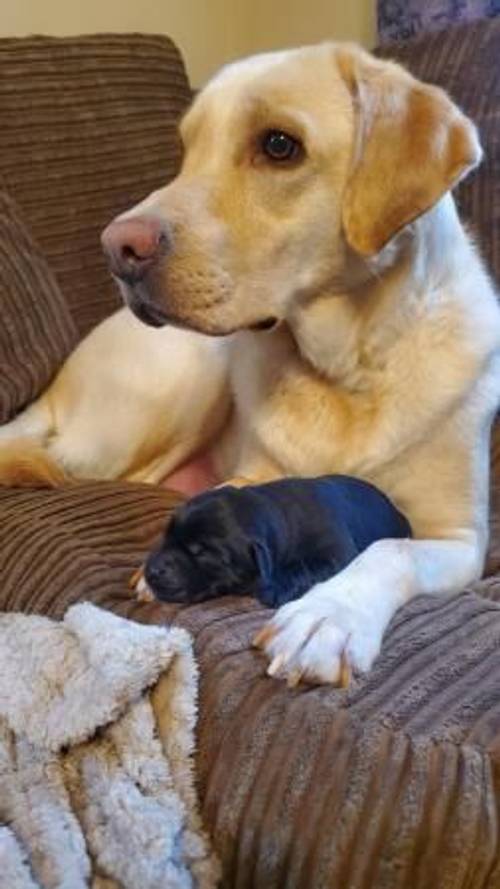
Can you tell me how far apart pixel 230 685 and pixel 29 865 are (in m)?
0.21

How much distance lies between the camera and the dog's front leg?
1.00 m

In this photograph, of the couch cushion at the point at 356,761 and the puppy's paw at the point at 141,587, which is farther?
the puppy's paw at the point at 141,587

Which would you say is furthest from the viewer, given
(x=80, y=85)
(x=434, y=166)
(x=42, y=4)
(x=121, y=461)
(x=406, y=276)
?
(x=42, y=4)

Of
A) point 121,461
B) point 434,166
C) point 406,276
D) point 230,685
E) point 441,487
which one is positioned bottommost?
point 121,461

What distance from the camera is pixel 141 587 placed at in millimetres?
1164

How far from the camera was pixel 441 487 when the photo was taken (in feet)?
4.88

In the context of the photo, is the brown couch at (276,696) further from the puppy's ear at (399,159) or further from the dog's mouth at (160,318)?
the puppy's ear at (399,159)

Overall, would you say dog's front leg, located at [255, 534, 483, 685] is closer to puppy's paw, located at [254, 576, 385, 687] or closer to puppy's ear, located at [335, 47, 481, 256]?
puppy's paw, located at [254, 576, 385, 687]

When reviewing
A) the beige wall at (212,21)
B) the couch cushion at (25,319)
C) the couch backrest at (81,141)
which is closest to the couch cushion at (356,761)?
the couch cushion at (25,319)

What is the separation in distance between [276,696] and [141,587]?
9.2 inches

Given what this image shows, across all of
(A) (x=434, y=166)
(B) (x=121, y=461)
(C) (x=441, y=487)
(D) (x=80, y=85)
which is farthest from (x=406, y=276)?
(D) (x=80, y=85)

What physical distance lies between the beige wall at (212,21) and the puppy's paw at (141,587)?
160cm

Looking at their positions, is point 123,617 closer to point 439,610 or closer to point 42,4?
point 439,610

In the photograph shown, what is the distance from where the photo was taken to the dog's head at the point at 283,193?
1278mm
